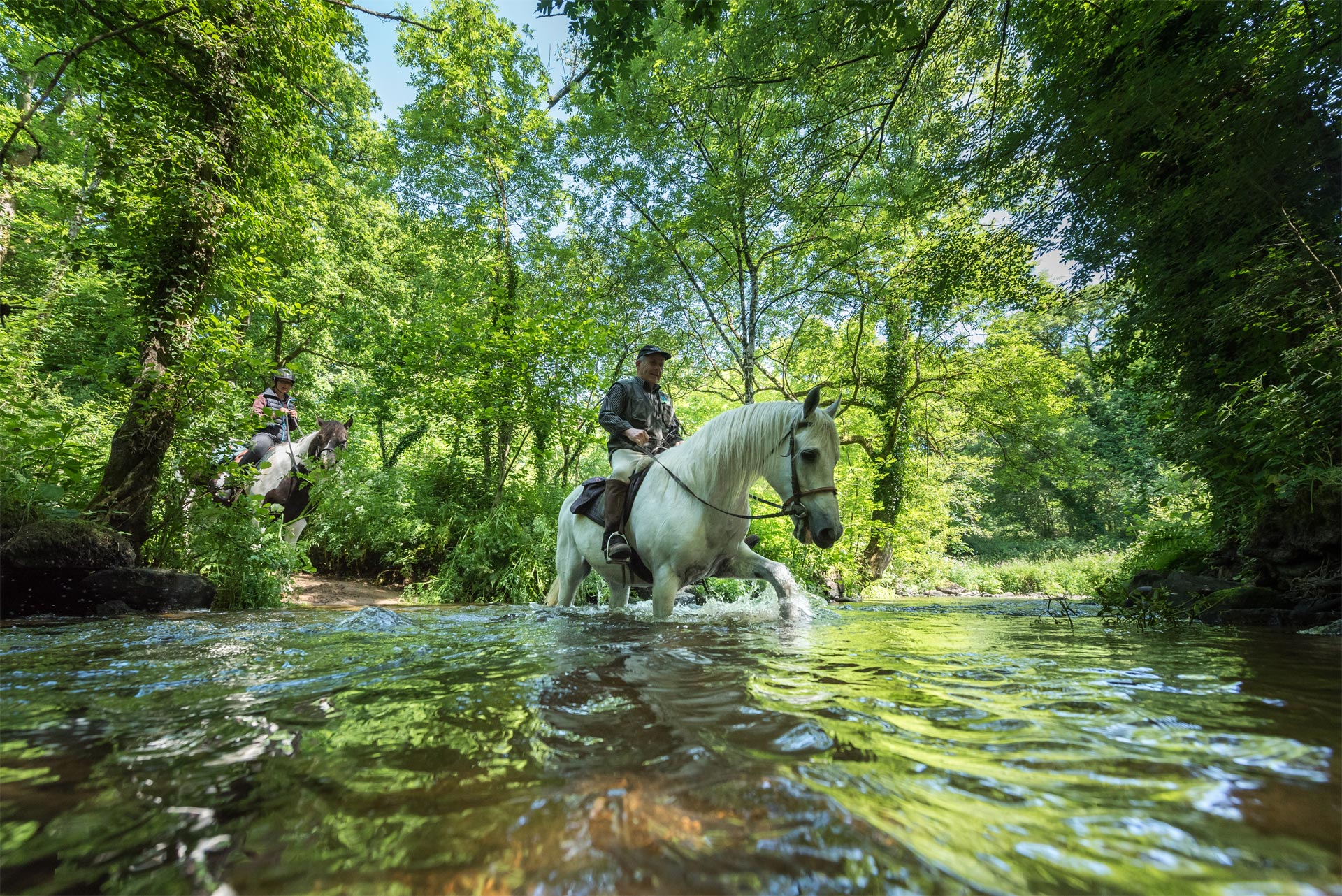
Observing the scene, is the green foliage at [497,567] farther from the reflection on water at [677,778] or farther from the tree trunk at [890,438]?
the tree trunk at [890,438]

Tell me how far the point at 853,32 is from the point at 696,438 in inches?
150

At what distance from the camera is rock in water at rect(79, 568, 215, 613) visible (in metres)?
4.77

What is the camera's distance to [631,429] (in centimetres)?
521

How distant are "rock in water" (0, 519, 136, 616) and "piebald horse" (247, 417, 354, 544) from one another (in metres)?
3.05

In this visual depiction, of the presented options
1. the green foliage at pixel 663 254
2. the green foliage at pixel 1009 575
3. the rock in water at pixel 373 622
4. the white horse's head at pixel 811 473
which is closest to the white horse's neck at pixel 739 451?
the white horse's head at pixel 811 473

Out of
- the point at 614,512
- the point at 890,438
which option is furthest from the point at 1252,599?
the point at 890,438

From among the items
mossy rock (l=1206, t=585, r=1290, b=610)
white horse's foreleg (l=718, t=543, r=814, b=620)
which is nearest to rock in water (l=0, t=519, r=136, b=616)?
white horse's foreleg (l=718, t=543, r=814, b=620)

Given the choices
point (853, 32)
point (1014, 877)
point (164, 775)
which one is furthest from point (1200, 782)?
point (853, 32)

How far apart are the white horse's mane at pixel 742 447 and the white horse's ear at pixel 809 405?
71mm

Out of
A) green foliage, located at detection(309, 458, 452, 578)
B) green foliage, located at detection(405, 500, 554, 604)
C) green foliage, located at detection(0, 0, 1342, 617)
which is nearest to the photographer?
green foliage, located at detection(0, 0, 1342, 617)

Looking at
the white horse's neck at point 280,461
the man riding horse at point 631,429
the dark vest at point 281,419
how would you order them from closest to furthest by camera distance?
the man riding horse at point 631,429, the white horse's neck at point 280,461, the dark vest at point 281,419

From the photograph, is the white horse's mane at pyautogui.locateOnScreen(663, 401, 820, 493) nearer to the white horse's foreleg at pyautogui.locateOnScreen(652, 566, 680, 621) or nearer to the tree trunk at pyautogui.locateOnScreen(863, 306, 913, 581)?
the white horse's foreleg at pyautogui.locateOnScreen(652, 566, 680, 621)

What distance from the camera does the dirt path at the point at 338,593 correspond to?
27.1ft

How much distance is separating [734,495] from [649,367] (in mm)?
2102
